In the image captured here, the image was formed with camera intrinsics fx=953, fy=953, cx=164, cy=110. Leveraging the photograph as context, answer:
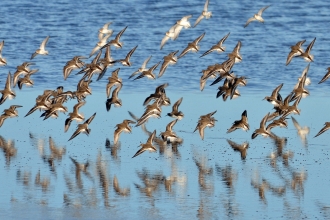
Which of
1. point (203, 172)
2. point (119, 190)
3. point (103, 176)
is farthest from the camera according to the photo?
point (203, 172)

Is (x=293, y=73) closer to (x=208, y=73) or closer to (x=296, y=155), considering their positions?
(x=208, y=73)

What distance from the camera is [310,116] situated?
19.7 meters

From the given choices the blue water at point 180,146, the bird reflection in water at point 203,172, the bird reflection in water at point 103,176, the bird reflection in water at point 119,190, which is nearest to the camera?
the blue water at point 180,146

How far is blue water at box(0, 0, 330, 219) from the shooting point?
13.9 meters

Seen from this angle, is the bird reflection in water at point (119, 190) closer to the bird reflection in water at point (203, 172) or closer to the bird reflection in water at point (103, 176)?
the bird reflection in water at point (103, 176)

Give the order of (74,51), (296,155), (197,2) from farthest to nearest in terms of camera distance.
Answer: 1. (197,2)
2. (74,51)
3. (296,155)

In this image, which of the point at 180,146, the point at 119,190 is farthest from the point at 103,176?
the point at 180,146

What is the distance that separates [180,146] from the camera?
1742 cm

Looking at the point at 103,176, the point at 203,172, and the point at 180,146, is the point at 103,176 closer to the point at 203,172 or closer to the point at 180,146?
the point at 203,172

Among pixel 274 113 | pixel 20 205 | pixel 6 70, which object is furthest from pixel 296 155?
pixel 6 70

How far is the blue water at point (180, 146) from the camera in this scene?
13.9 metres

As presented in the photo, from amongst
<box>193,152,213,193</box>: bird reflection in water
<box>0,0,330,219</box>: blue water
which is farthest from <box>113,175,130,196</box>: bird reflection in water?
<box>193,152,213,193</box>: bird reflection in water

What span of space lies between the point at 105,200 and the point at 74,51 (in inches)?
582

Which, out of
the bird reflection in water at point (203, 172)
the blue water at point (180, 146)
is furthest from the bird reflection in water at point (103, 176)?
the bird reflection in water at point (203, 172)
